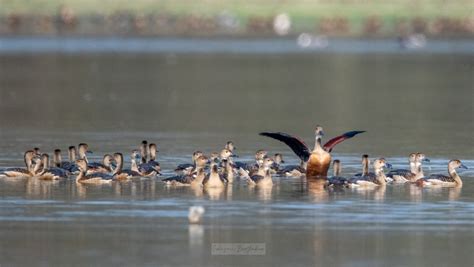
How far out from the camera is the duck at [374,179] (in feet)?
65.2

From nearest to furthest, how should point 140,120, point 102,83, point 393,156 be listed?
point 393,156 < point 140,120 < point 102,83

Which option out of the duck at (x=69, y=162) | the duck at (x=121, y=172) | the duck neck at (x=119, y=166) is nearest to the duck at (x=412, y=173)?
the duck at (x=121, y=172)

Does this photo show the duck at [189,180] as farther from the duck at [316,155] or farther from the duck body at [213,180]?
the duck at [316,155]

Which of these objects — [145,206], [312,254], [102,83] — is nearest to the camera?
[312,254]

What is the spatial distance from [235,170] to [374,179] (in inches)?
77.6

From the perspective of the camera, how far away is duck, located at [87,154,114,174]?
822 inches

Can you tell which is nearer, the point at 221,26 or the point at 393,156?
the point at 393,156

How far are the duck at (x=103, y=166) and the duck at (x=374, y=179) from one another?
127 inches

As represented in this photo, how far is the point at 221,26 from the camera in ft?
272

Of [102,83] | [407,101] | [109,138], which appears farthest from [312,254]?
[102,83]

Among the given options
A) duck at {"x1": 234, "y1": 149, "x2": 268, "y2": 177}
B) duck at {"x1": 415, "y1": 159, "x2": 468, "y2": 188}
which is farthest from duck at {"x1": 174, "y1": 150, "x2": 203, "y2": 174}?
duck at {"x1": 415, "y1": 159, "x2": 468, "y2": 188}

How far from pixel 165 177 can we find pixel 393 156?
14.4 ft

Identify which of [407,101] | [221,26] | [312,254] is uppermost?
[221,26]

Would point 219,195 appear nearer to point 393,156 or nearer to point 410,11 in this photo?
point 393,156
